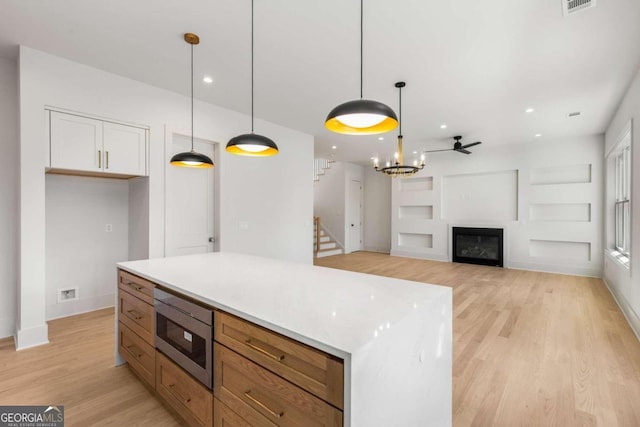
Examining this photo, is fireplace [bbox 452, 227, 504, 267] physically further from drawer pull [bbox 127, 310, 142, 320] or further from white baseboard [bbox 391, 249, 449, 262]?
drawer pull [bbox 127, 310, 142, 320]

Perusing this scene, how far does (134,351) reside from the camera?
229 centimetres

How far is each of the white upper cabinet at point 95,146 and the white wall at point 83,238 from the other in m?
0.53

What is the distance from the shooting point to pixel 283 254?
5637 millimetres

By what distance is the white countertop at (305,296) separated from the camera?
3.64ft

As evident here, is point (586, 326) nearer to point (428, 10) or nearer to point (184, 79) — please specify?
point (428, 10)

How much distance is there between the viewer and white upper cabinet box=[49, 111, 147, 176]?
3.09 m

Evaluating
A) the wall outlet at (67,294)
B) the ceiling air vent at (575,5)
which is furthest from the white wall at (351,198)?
the ceiling air vent at (575,5)

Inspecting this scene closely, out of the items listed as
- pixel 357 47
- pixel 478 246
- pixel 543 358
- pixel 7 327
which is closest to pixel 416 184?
pixel 478 246

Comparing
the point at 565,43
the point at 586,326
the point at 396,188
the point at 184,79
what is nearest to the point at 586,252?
the point at 586,326

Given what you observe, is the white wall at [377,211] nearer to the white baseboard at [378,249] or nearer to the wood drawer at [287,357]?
the white baseboard at [378,249]

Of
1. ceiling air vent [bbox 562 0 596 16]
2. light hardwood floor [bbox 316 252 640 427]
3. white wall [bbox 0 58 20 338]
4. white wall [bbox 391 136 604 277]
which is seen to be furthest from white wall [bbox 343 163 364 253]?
white wall [bbox 0 58 20 338]

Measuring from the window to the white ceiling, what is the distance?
0.97 meters

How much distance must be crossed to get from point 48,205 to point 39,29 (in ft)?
6.35

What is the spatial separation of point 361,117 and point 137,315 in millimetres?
2182
